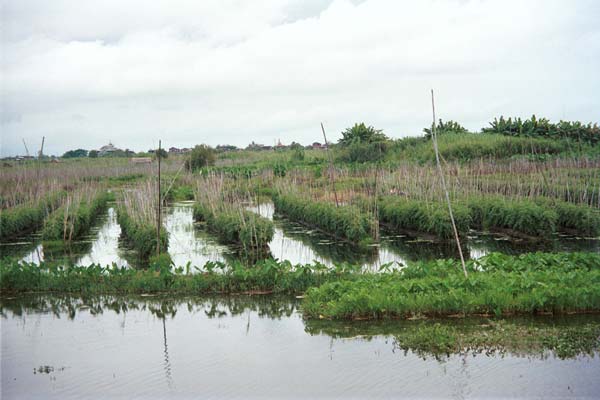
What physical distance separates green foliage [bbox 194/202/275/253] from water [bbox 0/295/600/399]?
193 inches

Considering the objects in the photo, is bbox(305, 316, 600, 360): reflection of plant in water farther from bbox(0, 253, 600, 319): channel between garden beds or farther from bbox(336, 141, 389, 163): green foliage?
bbox(336, 141, 389, 163): green foliage

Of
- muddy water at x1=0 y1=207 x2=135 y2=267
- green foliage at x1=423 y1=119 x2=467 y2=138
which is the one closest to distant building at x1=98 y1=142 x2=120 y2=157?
green foliage at x1=423 y1=119 x2=467 y2=138

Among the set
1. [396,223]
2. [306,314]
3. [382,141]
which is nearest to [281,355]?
[306,314]

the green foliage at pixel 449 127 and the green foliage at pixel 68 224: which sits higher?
the green foliage at pixel 449 127

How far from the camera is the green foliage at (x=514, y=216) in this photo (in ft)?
Answer: 46.9

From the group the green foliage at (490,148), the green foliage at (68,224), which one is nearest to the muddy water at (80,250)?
the green foliage at (68,224)

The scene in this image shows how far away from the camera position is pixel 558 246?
1338 centimetres

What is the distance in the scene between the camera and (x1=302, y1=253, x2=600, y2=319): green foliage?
8242mm

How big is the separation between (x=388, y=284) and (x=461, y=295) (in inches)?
41.1

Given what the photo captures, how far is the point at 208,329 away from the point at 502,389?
3995 mm

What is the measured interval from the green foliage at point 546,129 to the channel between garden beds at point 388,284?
26546 mm

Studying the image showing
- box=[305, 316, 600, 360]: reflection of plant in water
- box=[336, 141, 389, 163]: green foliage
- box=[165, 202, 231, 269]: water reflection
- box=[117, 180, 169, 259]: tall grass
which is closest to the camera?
box=[305, 316, 600, 360]: reflection of plant in water

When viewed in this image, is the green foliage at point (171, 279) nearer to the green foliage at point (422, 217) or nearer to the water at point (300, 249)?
the water at point (300, 249)

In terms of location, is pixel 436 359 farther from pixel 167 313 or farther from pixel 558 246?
pixel 558 246
